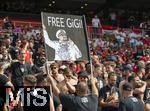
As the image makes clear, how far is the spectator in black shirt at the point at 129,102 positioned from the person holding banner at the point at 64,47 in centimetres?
116

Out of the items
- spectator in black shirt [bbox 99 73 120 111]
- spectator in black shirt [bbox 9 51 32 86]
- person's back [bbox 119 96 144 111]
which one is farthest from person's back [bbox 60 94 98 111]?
spectator in black shirt [bbox 9 51 32 86]

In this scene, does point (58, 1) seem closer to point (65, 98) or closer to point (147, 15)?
point (147, 15)

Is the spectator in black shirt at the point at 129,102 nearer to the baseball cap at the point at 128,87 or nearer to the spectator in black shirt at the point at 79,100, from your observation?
the baseball cap at the point at 128,87

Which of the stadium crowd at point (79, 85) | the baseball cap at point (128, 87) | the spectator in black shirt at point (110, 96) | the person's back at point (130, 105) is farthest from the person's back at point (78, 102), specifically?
the spectator in black shirt at point (110, 96)

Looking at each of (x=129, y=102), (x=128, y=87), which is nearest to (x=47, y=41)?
(x=128, y=87)

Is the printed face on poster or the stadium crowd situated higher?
the printed face on poster

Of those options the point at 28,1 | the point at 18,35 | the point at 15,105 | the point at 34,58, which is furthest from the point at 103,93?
the point at 28,1

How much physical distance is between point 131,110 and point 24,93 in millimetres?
2414

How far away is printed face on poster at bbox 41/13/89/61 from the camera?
784 centimetres

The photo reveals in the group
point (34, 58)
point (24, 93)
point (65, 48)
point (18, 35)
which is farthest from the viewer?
point (18, 35)

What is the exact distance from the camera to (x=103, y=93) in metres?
8.59

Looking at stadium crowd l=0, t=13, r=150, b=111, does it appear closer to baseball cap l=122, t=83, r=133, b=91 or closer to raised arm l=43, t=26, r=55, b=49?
baseball cap l=122, t=83, r=133, b=91

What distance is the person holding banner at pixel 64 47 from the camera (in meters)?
7.86

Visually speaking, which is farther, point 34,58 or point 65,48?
point 34,58
